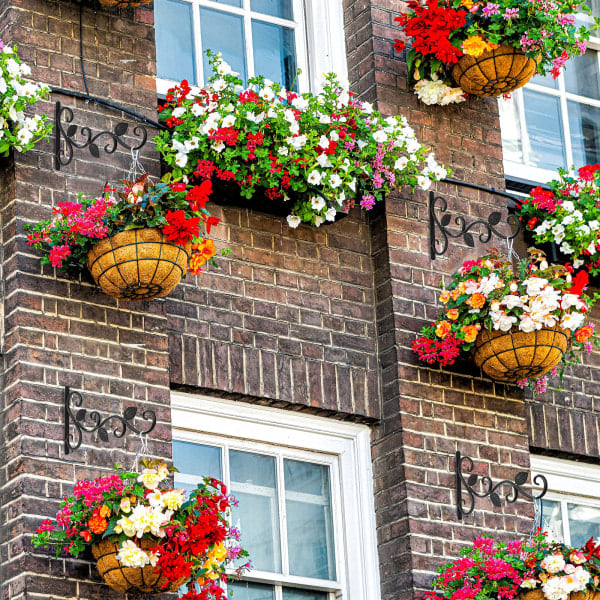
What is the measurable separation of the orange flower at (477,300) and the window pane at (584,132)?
251 cm

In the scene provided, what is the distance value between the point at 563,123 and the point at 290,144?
2.96 m

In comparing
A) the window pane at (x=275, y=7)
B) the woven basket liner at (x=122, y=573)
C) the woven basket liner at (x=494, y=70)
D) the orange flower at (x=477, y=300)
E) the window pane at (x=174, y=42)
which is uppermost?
the window pane at (x=275, y=7)

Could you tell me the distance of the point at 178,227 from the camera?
24.9 ft

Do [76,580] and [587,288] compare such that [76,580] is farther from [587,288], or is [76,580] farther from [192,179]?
[587,288]

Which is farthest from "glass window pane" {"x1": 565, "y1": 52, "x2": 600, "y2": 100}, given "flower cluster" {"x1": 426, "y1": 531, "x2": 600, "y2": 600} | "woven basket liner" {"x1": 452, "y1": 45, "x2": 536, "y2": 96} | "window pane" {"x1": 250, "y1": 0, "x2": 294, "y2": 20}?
"flower cluster" {"x1": 426, "y1": 531, "x2": 600, "y2": 600}

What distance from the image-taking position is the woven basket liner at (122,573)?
702 cm

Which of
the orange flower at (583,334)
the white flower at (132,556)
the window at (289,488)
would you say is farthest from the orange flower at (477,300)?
the white flower at (132,556)

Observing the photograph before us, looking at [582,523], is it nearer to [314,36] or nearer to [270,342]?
[270,342]

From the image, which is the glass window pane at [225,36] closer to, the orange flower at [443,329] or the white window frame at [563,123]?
the white window frame at [563,123]

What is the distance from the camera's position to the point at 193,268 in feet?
25.7

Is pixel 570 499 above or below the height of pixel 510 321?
below

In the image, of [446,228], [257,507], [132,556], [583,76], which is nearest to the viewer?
[132,556]

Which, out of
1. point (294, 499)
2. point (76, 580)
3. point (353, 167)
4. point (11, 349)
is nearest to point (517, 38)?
point (353, 167)

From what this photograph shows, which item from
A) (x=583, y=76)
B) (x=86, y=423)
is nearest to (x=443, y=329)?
(x=86, y=423)
